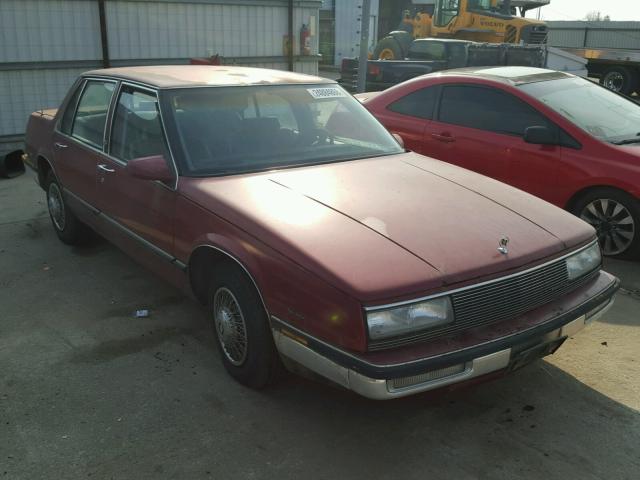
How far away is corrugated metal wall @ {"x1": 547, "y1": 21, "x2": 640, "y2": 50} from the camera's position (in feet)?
68.1

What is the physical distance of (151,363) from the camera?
3.49 meters

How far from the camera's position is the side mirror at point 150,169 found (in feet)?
11.1

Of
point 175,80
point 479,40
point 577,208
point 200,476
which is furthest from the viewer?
point 479,40

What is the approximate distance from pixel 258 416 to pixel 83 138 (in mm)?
2841

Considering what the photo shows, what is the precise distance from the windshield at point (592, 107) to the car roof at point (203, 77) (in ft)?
7.48

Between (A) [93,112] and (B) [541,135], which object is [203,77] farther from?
(B) [541,135]

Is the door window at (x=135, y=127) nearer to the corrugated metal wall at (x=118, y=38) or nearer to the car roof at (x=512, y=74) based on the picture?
the car roof at (x=512, y=74)

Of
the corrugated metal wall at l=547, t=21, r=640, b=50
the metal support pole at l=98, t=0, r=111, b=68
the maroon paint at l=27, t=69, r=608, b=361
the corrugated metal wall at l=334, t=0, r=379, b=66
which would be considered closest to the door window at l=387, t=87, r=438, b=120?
the maroon paint at l=27, t=69, r=608, b=361

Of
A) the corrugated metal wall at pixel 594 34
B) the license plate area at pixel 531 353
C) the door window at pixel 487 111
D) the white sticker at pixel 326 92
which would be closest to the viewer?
the license plate area at pixel 531 353

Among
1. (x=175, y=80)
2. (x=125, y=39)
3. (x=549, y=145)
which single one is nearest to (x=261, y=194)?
(x=175, y=80)

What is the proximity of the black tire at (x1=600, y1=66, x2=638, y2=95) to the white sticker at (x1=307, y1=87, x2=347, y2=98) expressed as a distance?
16.7 meters

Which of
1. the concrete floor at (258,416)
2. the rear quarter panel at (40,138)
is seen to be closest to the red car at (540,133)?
the concrete floor at (258,416)

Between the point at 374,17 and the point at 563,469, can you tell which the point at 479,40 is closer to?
the point at 374,17

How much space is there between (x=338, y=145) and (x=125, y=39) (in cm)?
749
